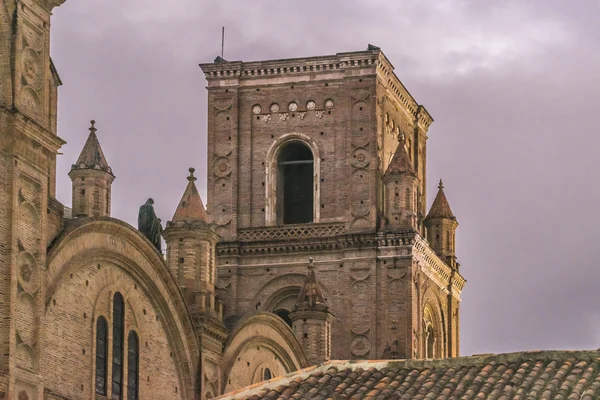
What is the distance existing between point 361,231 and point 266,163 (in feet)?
13.3

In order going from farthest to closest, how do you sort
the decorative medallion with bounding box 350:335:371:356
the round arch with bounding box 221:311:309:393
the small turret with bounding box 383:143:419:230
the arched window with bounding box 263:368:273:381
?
1. the small turret with bounding box 383:143:419:230
2. the decorative medallion with bounding box 350:335:371:356
3. the arched window with bounding box 263:368:273:381
4. the round arch with bounding box 221:311:309:393

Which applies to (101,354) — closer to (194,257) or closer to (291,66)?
(194,257)

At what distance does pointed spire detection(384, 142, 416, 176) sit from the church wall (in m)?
17.0

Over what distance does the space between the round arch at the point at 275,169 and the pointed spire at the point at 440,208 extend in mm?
5763

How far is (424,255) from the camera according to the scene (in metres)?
65.4

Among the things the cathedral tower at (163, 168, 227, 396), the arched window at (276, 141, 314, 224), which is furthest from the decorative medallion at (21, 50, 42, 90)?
the arched window at (276, 141, 314, 224)

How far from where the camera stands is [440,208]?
69.4 metres

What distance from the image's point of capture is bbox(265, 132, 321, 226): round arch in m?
65.1

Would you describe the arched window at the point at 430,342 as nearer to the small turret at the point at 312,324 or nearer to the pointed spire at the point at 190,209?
the small turret at the point at 312,324

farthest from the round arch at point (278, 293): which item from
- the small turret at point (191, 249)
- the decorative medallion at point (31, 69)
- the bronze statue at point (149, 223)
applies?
the decorative medallion at point (31, 69)

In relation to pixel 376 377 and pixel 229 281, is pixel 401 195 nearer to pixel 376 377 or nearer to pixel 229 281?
pixel 229 281

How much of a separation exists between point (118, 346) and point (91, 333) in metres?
Answer: 1.73

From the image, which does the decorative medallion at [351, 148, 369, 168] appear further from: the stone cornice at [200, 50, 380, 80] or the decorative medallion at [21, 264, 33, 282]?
the decorative medallion at [21, 264, 33, 282]

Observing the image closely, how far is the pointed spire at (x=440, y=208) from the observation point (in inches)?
2721
